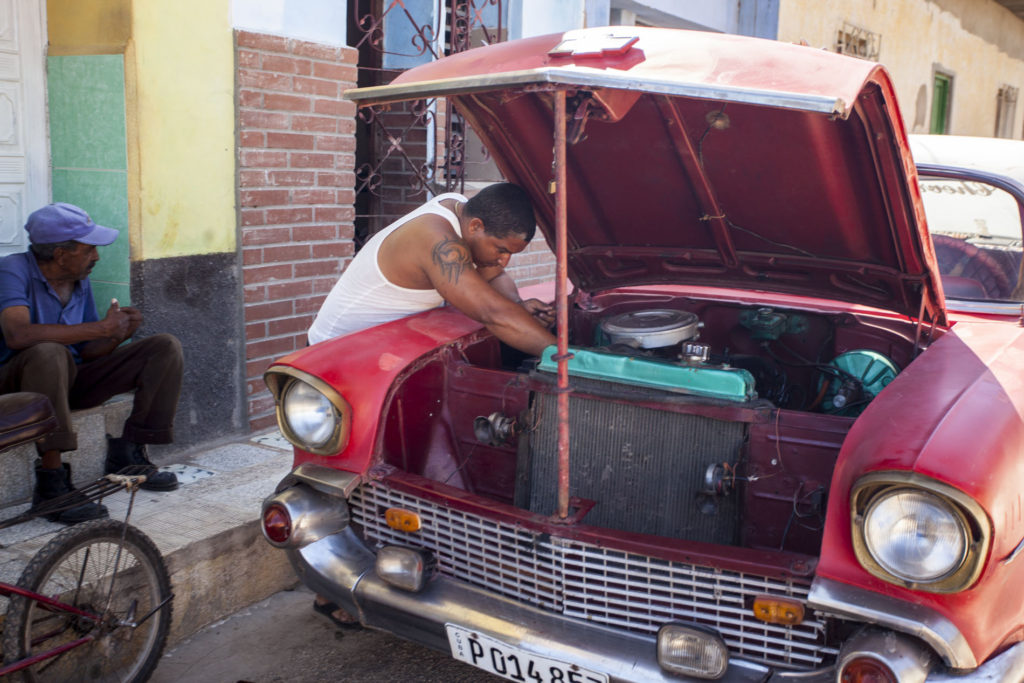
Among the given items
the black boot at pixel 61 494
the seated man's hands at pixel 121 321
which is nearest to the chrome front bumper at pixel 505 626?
the black boot at pixel 61 494

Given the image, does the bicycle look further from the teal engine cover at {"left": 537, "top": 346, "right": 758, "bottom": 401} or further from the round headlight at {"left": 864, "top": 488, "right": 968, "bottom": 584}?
the round headlight at {"left": 864, "top": 488, "right": 968, "bottom": 584}

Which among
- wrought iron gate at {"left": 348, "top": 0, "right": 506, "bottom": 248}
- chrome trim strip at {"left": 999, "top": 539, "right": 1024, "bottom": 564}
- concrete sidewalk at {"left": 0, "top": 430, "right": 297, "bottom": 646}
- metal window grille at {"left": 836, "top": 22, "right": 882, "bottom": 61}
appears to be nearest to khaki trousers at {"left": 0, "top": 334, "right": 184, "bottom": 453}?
concrete sidewalk at {"left": 0, "top": 430, "right": 297, "bottom": 646}

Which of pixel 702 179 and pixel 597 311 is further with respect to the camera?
pixel 597 311

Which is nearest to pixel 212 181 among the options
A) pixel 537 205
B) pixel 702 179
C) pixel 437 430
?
pixel 537 205

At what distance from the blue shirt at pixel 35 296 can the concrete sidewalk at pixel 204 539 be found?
65 centimetres

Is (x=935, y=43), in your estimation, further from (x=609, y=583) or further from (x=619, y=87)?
(x=609, y=583)

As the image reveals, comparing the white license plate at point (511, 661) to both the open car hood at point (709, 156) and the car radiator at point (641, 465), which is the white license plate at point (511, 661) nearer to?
the car radiator at point (641, 465)

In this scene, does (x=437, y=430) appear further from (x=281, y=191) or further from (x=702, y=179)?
(x=281, y=191)

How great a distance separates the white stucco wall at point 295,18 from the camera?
4.45 metres

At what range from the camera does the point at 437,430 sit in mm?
3078

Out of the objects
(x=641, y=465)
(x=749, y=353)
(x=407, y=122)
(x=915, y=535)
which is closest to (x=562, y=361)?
(x=641, y=465)

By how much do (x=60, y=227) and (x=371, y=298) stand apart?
124cm

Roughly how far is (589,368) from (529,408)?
0.86 ft

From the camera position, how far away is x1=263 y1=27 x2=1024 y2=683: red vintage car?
2.08 metres
